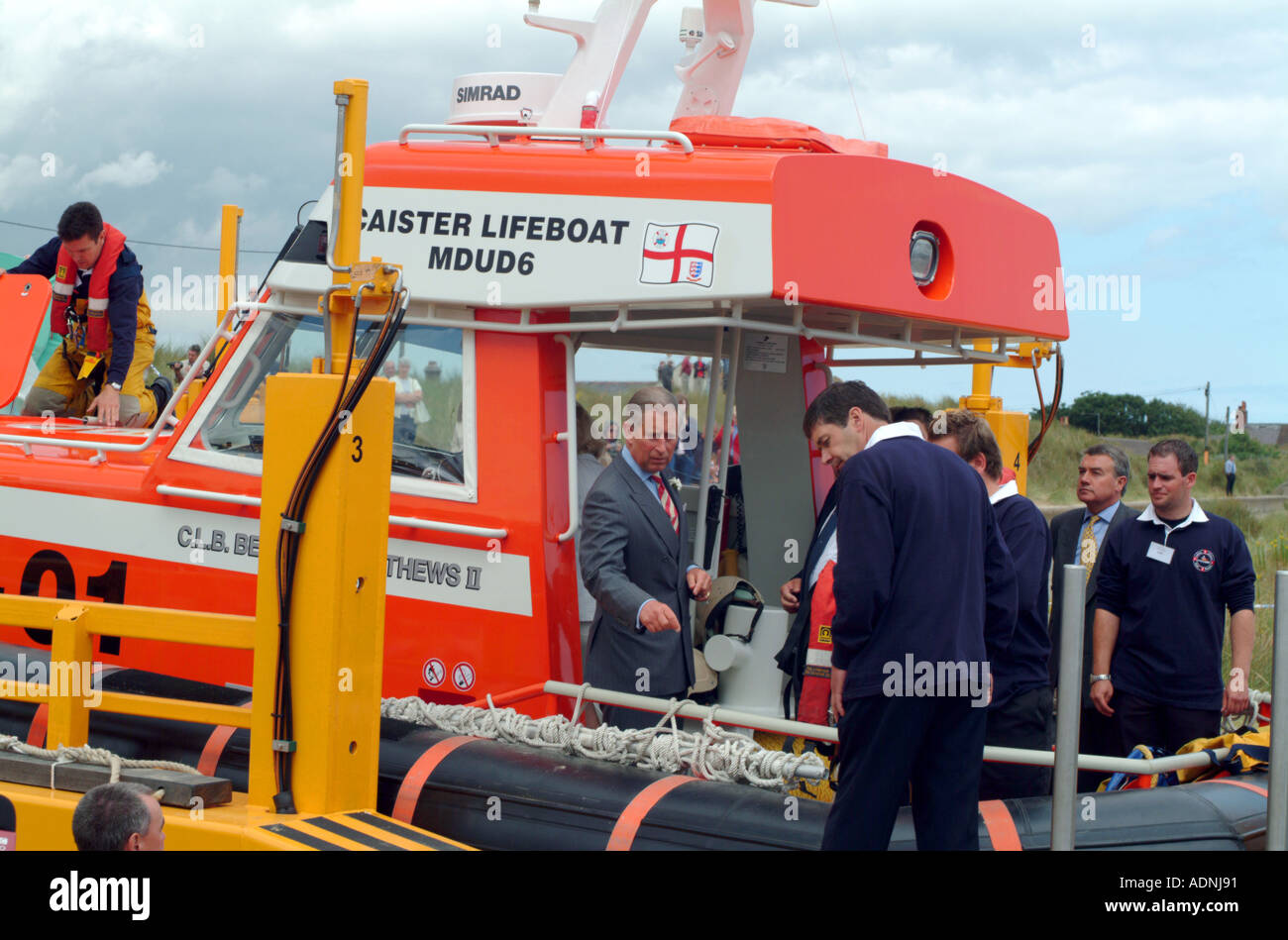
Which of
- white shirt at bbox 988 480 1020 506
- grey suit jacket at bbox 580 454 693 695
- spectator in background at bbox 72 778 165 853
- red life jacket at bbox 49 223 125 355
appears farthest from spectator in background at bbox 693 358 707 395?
spectator in background at bbox 72 778 165 853

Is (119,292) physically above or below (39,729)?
above

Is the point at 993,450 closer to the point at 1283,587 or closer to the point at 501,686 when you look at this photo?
the point at 1283,587

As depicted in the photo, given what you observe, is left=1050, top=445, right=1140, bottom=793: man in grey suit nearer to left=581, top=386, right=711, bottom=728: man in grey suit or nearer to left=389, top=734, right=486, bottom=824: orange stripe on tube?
left=581, top=386, right=711, bottom=728: man in grey suit

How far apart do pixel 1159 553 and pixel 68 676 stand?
3.89 metres

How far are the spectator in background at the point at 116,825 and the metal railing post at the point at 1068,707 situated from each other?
6.88 ft

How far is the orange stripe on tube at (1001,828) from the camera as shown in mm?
3477

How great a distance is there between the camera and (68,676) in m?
3.80

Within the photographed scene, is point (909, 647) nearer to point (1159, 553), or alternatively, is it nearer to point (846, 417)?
point (846, 417)

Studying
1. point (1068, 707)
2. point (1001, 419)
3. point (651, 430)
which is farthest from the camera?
point (1001, 419)

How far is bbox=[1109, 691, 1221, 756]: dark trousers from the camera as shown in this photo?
4.88m

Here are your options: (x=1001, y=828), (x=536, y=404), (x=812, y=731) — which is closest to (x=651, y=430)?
→ (x=536, y=404)

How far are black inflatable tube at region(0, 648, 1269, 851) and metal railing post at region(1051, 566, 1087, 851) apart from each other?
0.39 metres
